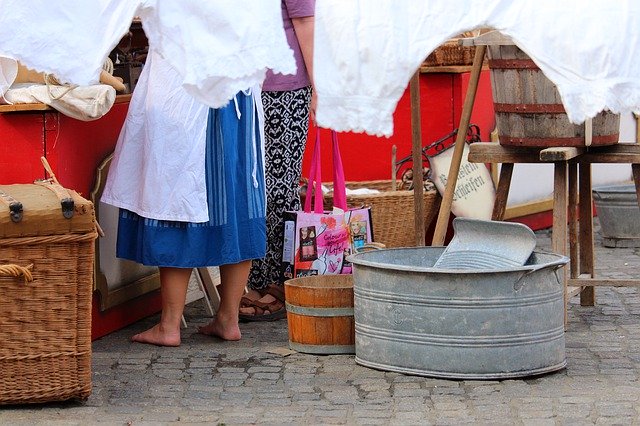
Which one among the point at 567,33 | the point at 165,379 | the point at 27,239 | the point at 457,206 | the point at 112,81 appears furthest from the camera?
the point at 457,206

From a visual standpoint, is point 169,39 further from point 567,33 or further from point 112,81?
point 112,81

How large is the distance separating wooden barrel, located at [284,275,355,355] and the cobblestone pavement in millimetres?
57

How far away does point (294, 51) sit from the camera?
5.32 m

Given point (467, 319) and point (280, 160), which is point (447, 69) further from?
point (467, 319)

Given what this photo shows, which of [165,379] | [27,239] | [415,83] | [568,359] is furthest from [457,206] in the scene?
[27,239]

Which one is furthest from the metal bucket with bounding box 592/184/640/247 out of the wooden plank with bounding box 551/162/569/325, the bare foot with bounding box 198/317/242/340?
the bare foot with bounding box 198/317/242/340

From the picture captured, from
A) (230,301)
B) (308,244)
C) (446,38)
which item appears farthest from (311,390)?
(446,38)

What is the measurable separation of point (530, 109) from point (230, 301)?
1525 mm

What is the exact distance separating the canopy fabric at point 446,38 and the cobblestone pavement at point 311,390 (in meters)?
1.18

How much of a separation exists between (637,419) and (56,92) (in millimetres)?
2493

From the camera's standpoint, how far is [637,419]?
4.01 m

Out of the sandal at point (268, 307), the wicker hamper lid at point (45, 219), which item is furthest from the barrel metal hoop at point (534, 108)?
the wicker hamper lid at point (45, 219)

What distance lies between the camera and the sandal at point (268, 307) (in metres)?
5.68

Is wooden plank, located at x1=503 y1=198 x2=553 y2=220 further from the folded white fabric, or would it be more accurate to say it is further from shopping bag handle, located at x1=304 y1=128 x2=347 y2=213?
the folded white fabric
